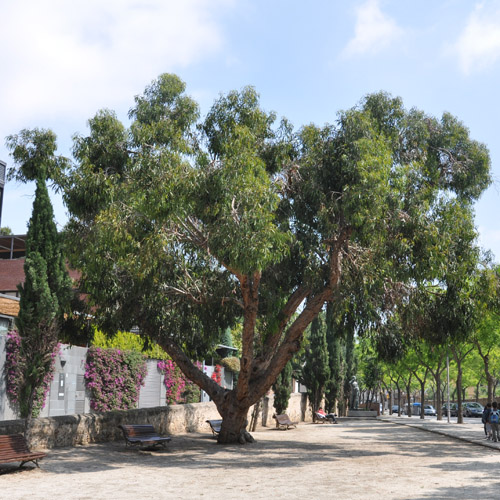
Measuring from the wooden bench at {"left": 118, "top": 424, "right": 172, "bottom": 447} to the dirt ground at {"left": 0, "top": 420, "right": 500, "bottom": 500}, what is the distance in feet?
1.04

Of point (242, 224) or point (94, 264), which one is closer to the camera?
point (242, 224)

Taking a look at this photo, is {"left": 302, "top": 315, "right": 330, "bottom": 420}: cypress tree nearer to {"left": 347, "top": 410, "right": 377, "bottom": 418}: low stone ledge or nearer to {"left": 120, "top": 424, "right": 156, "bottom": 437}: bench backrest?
{"left": 347, "top": 410, "right": 377, "bottom": 418}: low stone ledge

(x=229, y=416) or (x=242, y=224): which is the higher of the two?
(x=242, y=224)

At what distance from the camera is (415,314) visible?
18906mm

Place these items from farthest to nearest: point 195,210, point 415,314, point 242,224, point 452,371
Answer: point 452,371, point 415,314, point 195,210, point 242,224

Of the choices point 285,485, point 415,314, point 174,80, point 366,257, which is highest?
point 174,80

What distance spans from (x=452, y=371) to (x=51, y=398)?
5803 centimetres

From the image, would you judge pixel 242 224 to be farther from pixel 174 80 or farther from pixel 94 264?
pixel 174 80

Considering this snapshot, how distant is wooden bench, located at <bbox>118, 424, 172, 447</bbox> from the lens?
1744 cm

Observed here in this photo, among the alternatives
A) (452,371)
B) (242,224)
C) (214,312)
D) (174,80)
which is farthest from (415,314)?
(452,371)

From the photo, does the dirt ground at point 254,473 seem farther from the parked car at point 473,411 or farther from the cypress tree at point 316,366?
the parked car at point 473,411

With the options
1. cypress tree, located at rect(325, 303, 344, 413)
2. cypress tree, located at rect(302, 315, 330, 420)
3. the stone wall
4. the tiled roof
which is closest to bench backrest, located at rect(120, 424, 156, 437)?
the stone wall

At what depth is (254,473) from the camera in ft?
43.9

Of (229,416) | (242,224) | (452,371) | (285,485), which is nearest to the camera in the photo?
(285,485)
